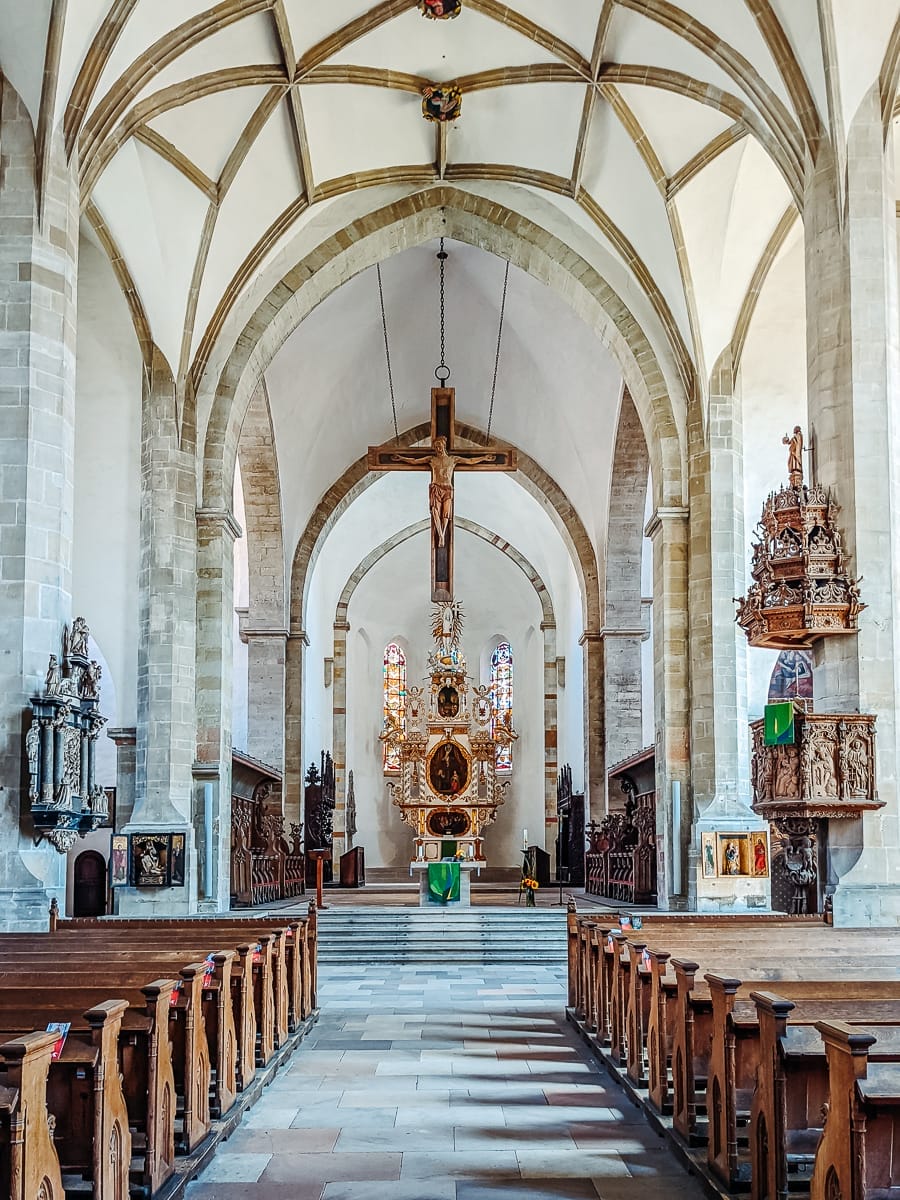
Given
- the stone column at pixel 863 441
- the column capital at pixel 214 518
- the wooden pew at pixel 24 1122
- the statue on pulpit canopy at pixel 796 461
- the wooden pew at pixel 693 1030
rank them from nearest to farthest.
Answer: the wooden pew at pixel 24 1122, the wooden pew at pixel 693 1030, the stone column at pixel 863 441, the statue on pulpit canopy at pixel 796 461, the column capital at pixel 214 518

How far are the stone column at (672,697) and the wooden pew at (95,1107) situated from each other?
12.8m

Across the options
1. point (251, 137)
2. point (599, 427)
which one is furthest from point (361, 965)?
point (599, 427)

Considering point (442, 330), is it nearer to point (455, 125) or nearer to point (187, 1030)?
point (455, 125)

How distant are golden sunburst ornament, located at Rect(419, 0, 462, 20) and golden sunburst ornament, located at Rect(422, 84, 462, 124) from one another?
1522mm

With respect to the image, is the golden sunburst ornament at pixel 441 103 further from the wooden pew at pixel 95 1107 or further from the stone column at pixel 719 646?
the wooden pew at pixel 95 1107

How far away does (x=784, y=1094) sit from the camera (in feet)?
15.8

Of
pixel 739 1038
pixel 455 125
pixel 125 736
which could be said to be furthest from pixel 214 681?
pixel 739 1038

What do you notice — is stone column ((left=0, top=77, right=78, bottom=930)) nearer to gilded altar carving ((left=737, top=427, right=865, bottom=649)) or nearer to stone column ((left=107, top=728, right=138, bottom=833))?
gilded altar carving ((left=737, top=427, right=865, bottom=649))

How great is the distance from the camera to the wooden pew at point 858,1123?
154 inches

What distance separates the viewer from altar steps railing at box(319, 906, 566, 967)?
52.3ft

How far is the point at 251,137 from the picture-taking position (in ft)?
52.0

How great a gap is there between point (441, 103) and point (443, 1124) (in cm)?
1309

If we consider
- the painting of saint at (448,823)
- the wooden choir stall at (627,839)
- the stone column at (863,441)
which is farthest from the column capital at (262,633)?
the stone column at (863,441)

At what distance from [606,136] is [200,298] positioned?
18.3ft
